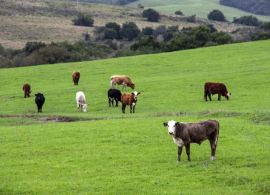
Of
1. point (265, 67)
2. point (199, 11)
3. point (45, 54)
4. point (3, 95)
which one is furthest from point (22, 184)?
point (199, 11)

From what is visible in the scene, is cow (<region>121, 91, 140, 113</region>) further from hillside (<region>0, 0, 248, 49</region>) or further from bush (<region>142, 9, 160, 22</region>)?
bush (<region>142, 9, 160, 22</region>)

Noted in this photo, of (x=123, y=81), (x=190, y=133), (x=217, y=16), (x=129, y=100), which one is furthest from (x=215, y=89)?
(x=217, y=16)

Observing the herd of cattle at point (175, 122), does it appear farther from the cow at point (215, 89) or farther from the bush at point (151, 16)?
the bush at point (151, 16)

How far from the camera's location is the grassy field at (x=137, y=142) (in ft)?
65.1

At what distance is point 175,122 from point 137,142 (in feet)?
14.1

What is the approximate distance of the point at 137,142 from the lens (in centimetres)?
Result: 2653

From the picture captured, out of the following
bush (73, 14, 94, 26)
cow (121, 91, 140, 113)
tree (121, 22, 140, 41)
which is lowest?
cow (121, 91, 140, 113)

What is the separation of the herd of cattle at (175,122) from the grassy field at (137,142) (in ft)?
2.12

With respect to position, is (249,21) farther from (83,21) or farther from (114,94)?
(114,94)

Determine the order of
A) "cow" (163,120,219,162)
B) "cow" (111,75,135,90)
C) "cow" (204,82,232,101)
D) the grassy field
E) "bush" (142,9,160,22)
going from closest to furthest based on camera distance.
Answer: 1. the grassy field
2. "cow" (163,120,219,162)
3. "cow" (204,82,232,101)
4. "cow" (111,75,135,90)
5. "bush" (142,9,160,22)

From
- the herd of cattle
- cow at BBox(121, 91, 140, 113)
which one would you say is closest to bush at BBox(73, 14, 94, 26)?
the herd of cattle

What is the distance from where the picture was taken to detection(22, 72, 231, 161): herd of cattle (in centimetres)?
2267

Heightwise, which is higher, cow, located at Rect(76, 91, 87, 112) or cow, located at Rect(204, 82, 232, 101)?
cow, located at Rect(204, 82, 232, 101)

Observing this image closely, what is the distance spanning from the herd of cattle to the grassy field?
25.4 inches
